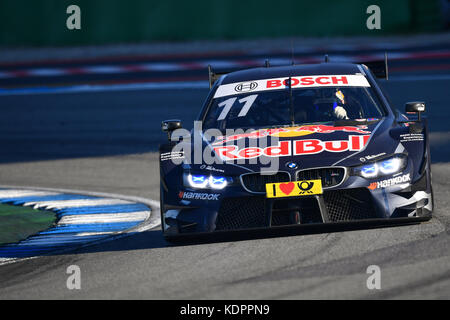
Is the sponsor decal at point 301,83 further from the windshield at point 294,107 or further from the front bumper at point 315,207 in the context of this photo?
the front bumper at point 315,207

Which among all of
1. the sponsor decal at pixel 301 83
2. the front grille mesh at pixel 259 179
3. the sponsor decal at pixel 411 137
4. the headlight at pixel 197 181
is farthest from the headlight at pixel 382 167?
the sponsor decal at pixel 301 83

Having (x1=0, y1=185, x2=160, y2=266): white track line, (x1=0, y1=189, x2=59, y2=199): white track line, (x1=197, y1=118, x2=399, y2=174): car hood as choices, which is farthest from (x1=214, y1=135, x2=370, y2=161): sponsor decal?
(x1=0, y1=189, x2=59, y2=199): white track line

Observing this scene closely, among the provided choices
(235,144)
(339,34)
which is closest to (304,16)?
(339,34)

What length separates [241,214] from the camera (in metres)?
6.96

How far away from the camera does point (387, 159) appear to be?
7055mm

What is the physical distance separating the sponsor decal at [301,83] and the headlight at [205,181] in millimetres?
1690

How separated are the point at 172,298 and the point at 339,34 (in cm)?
2018

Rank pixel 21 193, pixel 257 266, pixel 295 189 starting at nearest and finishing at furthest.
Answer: pixel 257 266
pixel 295 189
pixel 21 193

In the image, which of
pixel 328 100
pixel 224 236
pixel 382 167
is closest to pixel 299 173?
pixel 382 167

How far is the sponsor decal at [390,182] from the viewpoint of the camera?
686cm

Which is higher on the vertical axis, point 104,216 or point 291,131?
point 291,131

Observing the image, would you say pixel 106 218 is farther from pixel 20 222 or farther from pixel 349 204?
pixel 349 204

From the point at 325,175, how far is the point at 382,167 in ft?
1.43
